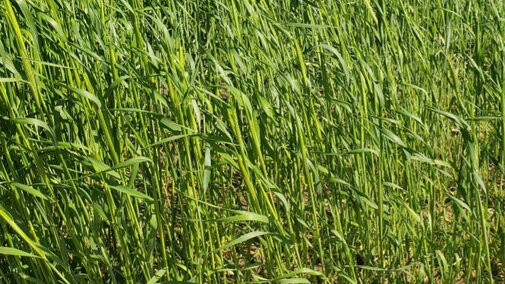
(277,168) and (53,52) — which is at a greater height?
(53,52)

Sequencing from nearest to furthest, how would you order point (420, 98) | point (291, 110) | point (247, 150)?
point (291, 110)
point (247, 150)
point (420, 98)

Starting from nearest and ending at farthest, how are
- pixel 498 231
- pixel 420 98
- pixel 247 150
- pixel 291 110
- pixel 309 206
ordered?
pixel 291 110
pixel 247 150
pixel 309 206
pixel 498 231
pixel 420 98

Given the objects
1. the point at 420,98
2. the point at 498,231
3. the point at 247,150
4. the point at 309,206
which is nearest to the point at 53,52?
the point at 247,150

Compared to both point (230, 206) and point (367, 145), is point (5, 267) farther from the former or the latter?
point (367, 145)

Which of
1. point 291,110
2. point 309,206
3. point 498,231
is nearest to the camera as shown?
point 291,110

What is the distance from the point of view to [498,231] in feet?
8.03

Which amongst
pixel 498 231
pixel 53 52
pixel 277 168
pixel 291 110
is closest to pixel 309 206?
pixel 277 168

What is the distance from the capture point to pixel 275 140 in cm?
228

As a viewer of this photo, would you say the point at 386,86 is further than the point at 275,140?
Yes

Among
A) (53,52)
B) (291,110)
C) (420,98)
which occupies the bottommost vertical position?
(420,98)

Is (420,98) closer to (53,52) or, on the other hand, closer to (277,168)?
(277,168)

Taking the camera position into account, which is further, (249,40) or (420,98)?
(420,98)

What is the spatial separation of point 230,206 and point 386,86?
629 millimetres

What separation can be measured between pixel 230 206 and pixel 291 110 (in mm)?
554
